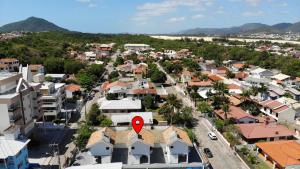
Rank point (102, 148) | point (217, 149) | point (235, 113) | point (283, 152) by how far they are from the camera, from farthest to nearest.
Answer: point (235, 113)
point (217, 149)
point (283, 152)
point (102, 148)

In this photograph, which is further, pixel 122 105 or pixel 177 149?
pixel 122 105

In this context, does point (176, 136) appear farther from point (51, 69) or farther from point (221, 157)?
point (51, 69)

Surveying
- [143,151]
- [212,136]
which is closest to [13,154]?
[143,151]

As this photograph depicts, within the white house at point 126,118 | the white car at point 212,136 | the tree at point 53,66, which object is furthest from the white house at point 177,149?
the tree at point 53,66

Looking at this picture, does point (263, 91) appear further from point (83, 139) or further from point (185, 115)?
point (83, 139)

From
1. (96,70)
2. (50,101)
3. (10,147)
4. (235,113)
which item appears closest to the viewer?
(10,147)

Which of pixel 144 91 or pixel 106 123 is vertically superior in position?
pixel 144 91

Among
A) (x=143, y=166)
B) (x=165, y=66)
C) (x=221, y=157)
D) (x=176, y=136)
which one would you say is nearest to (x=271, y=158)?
(x=221, y=157)
